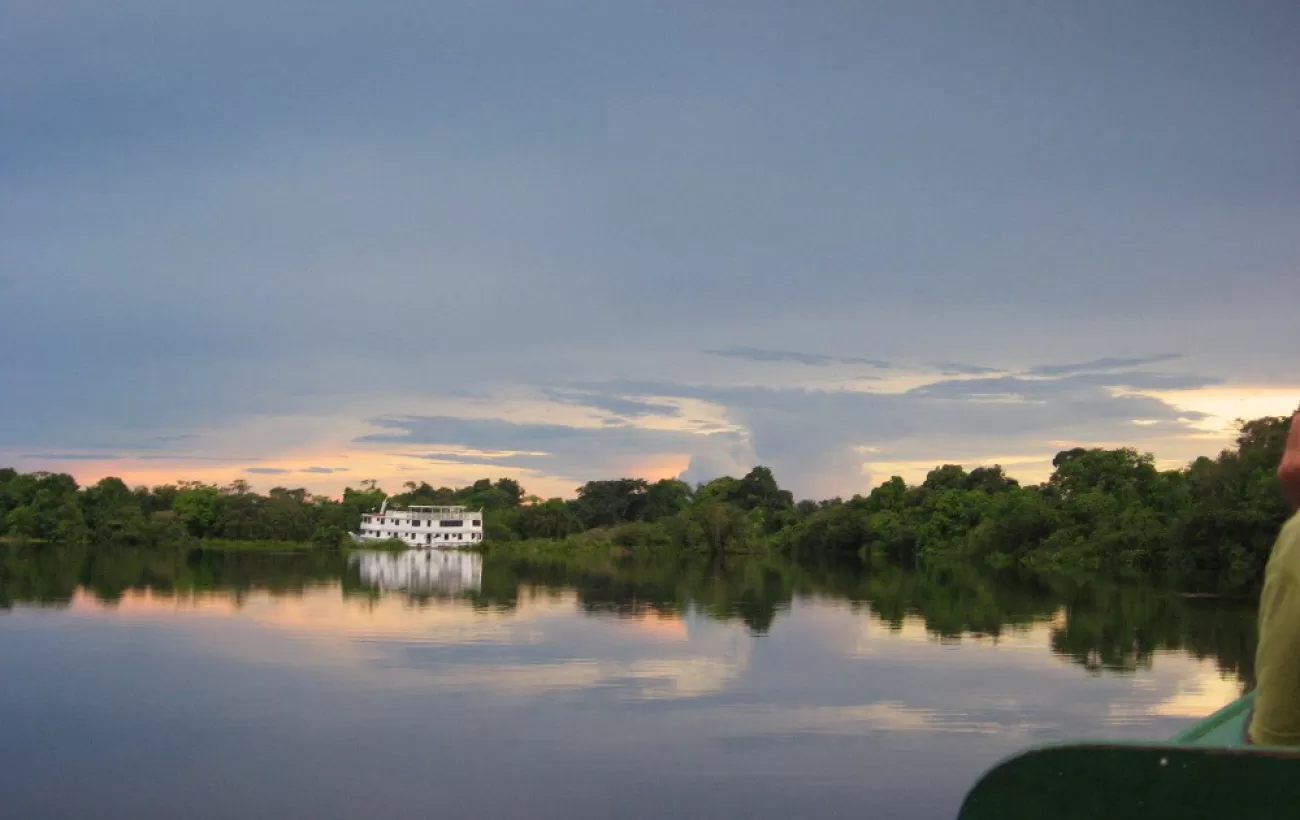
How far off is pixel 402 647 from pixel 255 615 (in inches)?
188

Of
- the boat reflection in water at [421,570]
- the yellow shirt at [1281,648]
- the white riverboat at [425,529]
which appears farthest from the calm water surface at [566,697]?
the white riverboat at [425,529]

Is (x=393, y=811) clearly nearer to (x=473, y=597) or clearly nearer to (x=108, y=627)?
(x=108, y=627)

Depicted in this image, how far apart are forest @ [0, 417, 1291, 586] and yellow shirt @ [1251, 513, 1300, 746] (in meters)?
21.4

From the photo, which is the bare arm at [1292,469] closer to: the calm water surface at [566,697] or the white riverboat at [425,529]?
the calm water surface at [566,697]

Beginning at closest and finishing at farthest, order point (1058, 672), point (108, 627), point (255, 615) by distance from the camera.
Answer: point (1058, 672), point (108, 627), point (255, 615)

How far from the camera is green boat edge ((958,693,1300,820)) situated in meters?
1.06

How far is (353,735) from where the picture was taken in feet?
30.3

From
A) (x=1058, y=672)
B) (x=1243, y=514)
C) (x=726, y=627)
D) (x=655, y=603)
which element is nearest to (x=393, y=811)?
(x=1058, y=672)

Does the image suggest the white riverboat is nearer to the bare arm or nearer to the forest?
the forest

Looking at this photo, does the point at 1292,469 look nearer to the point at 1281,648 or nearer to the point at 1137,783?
the point at 1281,648

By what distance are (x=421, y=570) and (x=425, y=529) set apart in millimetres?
17483

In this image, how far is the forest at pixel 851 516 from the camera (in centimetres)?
2338

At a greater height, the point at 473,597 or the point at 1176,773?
the point at 1176,773

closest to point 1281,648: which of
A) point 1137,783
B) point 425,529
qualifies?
point 1137,783
